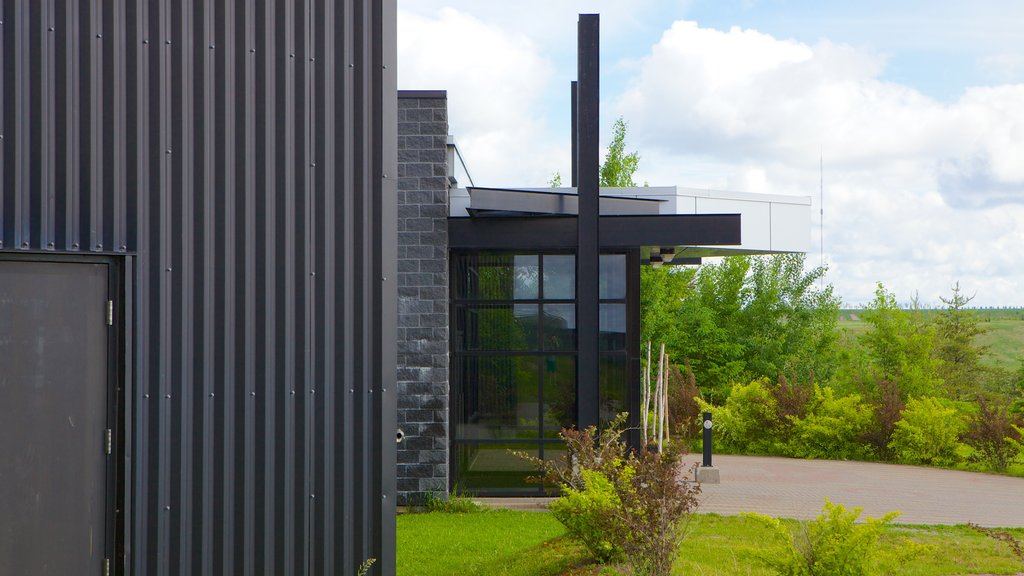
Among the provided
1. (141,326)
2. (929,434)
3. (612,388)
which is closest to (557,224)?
(612,388)

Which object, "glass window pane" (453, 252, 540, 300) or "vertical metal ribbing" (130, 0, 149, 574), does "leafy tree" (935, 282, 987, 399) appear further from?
"vertical metal ribbing" (130, 0, 149, 574)

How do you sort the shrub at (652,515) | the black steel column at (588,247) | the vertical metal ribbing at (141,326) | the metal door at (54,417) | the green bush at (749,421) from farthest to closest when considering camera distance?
1. the green bush at (749,421)
2. the black steel column at (588,247)
3. the shrub at (652,515)
4. the vertical metal ribbing at (141,326)
5. the metal door at (54,417)

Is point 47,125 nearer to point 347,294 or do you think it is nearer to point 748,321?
point 347,294

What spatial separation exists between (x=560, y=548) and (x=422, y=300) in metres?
3.81

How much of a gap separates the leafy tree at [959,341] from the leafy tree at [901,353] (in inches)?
344

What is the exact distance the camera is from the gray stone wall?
10.9m

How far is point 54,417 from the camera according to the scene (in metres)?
5.14

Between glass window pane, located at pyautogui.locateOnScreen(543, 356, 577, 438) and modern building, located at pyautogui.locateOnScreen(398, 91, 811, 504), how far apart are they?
0.06ft

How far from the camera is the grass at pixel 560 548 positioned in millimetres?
7520

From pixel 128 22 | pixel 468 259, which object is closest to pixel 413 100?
pixel 468 259

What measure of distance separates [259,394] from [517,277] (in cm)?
634

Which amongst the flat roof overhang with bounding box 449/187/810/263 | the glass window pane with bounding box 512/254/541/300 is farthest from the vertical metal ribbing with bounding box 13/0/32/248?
the glass window pane with bounding box 512/254/541/300

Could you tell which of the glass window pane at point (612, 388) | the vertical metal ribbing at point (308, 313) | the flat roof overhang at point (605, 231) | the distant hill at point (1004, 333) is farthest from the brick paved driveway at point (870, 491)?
the distant hill at point (1004, 333)

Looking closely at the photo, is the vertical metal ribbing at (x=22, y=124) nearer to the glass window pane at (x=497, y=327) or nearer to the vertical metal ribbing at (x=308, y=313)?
the vertical metal ribbing at (x=308, y=313)
